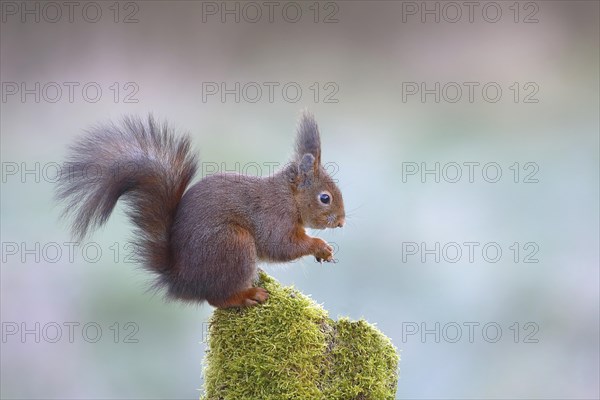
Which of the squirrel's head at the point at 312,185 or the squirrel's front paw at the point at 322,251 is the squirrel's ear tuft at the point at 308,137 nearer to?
the squirrel's head at the point at 312,185

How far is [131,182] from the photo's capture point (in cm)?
233

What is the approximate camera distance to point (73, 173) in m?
2.29

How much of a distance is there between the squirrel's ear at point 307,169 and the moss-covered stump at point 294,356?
39 centimetres

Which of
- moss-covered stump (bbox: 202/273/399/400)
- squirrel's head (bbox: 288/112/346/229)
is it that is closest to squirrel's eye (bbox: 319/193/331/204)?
squirrel's head (bbox: 288/112/346/229)

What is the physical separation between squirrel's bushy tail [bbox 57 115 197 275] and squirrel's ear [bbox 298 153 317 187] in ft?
1.17

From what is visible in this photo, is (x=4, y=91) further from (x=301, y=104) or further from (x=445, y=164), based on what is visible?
(x=445, y=164)

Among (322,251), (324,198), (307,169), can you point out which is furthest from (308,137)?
(322,251)

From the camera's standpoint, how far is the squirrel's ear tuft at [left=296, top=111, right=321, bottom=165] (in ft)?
7.98

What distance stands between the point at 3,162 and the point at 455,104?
2.63 m

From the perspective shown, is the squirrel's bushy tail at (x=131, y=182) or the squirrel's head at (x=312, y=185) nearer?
the squirrel's bushy tail at (x=131, y=182)

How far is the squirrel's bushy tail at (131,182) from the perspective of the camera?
7.51ft

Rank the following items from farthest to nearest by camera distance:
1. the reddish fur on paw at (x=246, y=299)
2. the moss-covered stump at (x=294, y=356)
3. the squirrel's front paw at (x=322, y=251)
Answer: the squirrel's front paw at (x=322, y=251) → the reddish fur on paw at (x=246, y=299) → the moss-covered stump at (x=294, y=356)

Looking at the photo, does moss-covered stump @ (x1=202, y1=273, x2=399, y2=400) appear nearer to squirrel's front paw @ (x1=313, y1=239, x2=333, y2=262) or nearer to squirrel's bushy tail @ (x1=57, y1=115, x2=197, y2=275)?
squirrel's front paw @ (x1=313, y1=239, x2=333, y2=262)

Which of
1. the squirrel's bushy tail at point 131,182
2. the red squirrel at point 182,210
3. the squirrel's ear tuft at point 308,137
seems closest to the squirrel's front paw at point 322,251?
the red squirrel at point 182,210
